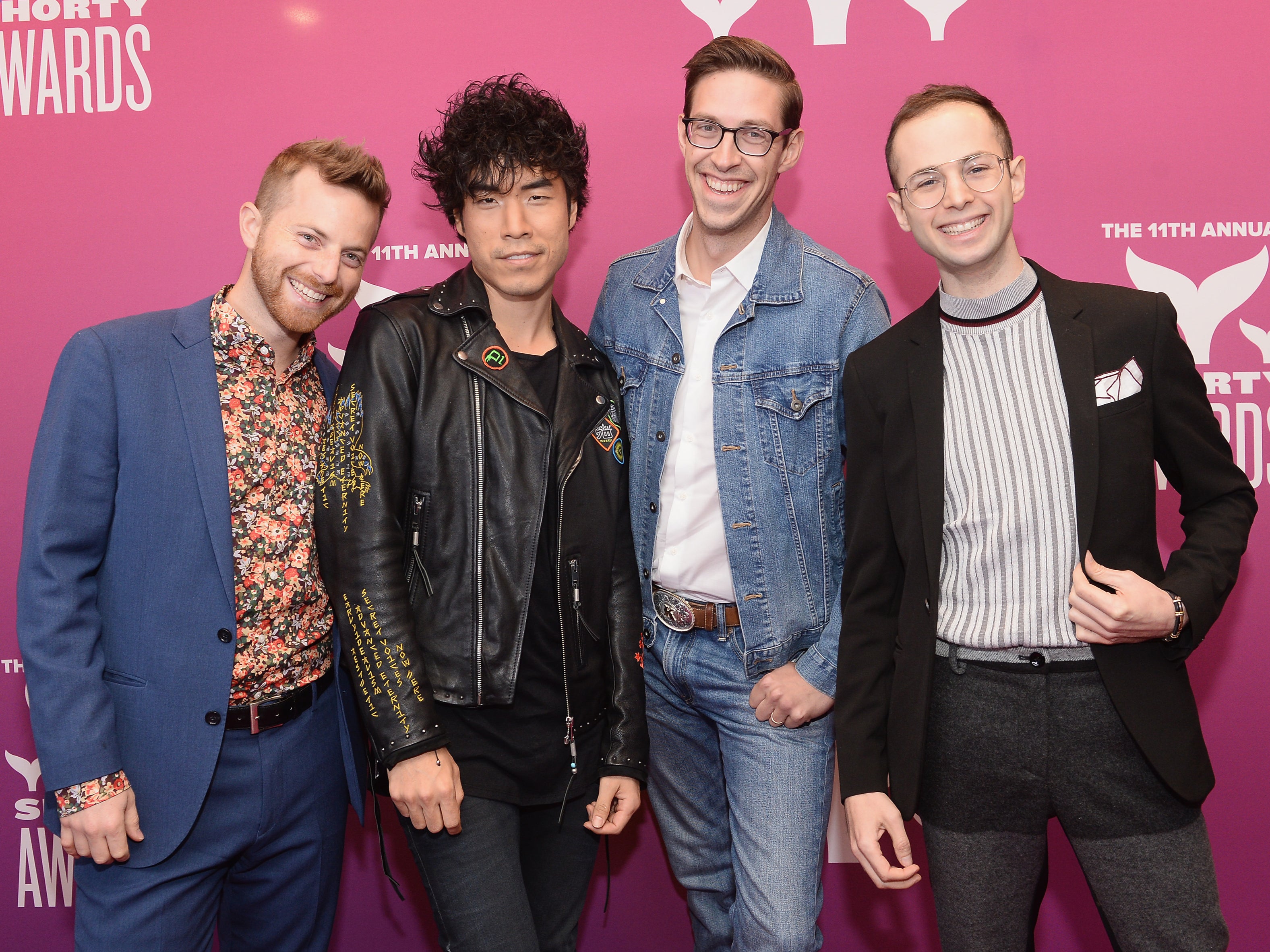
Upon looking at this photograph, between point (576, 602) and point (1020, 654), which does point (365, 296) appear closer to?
point (576, 602)

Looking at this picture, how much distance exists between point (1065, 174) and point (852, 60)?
0.68 meters

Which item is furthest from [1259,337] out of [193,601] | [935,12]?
[193,601]

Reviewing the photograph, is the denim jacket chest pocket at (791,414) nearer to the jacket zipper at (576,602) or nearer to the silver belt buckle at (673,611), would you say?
→ the silver belt buckle at (673,611)

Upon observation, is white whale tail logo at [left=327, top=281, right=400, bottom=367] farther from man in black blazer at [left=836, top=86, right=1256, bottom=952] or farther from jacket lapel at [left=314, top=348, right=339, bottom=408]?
man in black blazer at [left=836, top=86, right=1256, bottom=952]

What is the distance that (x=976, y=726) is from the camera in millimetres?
1685

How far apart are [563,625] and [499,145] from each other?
3.33 ft

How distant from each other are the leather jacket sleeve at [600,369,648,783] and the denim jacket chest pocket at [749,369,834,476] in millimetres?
320

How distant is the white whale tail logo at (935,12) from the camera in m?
2.59

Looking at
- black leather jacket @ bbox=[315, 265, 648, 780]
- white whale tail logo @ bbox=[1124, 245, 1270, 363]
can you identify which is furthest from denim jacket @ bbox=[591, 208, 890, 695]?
white whale tail logo @ bbox=[1124, 245, 1270, 363]

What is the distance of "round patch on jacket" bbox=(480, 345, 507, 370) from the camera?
191 cm

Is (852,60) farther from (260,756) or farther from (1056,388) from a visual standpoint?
(260,756)

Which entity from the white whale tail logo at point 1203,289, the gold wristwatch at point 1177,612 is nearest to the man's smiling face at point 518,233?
the gold wristwatch at point 1177,612

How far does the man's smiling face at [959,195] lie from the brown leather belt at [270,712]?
5.01ft

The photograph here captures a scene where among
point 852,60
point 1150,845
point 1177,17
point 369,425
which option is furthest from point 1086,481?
point 1177,17
